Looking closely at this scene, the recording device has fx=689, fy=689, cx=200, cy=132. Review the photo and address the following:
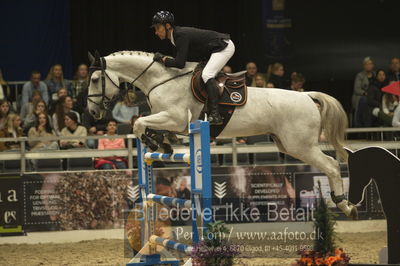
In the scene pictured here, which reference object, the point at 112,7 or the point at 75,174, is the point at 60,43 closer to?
the point at 112,7

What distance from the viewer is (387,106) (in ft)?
33.4

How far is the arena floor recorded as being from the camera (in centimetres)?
711

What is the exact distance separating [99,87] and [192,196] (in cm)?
213

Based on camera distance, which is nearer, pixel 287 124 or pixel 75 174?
pixel 287 124

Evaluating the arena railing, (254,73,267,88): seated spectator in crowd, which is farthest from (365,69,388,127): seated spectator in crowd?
(254,73,267,88): seated spectator in crowd

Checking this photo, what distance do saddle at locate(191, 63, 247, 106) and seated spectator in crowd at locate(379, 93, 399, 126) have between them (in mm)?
3941

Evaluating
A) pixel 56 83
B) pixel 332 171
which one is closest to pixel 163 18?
pixel 332 171

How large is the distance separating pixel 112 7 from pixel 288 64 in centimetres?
352

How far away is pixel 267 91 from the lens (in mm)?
7141

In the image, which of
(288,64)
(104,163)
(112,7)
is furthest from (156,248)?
(112,7)

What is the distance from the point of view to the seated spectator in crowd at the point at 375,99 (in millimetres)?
10445

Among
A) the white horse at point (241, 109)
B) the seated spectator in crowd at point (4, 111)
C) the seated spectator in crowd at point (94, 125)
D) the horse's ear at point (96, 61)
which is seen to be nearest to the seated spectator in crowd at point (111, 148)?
the seated spectator in crowd at point (94, 125)

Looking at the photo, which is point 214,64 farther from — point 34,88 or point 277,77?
point 34,88

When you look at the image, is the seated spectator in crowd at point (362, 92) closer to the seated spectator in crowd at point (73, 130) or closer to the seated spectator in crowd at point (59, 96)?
the seated spectator in crowd at point (73, 130)
